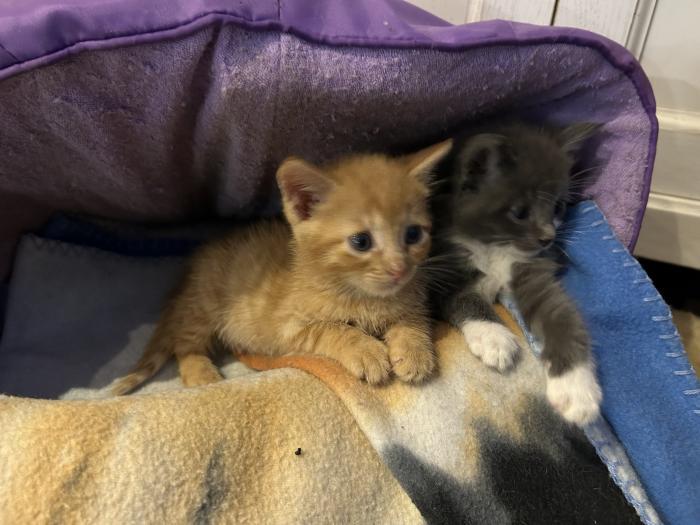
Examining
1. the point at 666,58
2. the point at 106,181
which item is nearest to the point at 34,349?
the point at 106,181

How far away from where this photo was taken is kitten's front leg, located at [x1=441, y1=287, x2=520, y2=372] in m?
1.10

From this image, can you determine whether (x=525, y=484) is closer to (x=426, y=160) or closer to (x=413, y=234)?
(x=413, y=234)

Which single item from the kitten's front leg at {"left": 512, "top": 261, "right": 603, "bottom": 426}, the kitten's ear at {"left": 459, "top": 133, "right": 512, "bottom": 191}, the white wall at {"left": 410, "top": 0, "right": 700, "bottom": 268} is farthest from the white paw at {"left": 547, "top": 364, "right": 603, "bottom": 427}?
the white wall at {"left": 410, "top": 0, "right": 700, "bottom": 268}

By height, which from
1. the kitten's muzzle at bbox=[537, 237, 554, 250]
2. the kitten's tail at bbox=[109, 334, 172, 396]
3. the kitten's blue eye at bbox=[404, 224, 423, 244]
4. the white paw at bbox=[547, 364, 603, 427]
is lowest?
the kitten's tail at bbox=[109, 334, 172, 396]

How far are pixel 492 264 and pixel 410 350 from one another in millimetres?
335

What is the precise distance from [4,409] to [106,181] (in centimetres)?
54

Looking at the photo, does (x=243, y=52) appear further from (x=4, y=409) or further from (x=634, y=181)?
(x=634, y=181)

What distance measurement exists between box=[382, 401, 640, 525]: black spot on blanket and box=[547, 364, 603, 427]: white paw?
4 centimetres

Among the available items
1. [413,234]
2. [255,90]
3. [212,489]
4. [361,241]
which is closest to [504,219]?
[413,234]

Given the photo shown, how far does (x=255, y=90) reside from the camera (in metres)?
1.02

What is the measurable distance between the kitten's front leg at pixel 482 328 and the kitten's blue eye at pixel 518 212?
18 centimetres

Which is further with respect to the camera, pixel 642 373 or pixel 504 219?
pixel 504 219

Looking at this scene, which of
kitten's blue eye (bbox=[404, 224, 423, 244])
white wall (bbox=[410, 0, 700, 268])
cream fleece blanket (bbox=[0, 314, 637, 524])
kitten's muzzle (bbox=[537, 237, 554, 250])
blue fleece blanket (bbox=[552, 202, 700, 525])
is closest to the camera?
cream fleece blanket (bbox=[0, 314, 637, 524])

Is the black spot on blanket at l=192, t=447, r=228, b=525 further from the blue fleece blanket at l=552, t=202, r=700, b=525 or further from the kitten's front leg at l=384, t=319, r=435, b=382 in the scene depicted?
the blue fleece blanket at l=552, t=202, r=700, b=525
